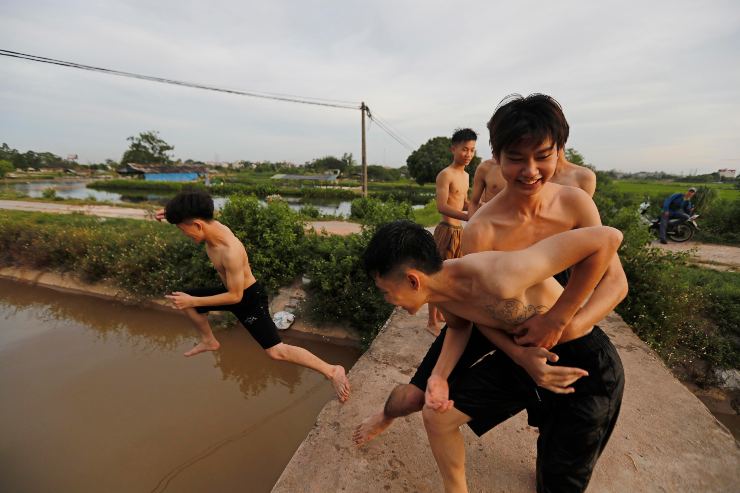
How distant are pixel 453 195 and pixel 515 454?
234 centimetres

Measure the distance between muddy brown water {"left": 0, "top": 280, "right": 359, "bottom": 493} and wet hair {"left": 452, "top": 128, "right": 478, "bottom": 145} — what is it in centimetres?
328

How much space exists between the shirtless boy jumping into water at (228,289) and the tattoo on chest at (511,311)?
1.47 meters

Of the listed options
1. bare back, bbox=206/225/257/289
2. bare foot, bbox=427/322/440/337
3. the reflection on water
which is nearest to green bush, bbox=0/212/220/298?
bare back, bbox=206/225/257/289

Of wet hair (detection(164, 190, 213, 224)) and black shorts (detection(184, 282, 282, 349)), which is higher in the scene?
wet hair (detection(164, 190, 213, 224))

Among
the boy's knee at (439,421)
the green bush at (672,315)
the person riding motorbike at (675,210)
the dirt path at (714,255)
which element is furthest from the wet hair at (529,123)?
the person riding motorbike at (675,210)

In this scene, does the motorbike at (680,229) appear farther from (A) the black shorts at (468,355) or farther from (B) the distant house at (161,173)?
(B) the distant house at (161,173)

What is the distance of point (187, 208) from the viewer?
248 cm

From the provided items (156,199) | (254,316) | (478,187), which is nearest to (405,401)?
(254,316)

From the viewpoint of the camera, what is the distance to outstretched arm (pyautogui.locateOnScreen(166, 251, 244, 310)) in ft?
8.50

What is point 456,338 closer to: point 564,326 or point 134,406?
point 564,326

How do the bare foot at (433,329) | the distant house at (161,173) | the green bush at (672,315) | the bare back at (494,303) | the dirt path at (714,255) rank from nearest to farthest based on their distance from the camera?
the bare back at (494,303), the bare foot at (433,329), the green bush at (672,315), the dirt path at (714,255), the distant house at (161,173)

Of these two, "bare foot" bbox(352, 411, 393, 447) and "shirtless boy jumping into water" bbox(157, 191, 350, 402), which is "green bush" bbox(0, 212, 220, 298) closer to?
"shirtless boy jumping into water" bbox(157, 191, 350, 402)

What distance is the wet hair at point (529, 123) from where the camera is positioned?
1.21 metres

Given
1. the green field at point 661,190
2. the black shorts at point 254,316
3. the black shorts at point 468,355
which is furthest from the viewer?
the green field at point 661,190
